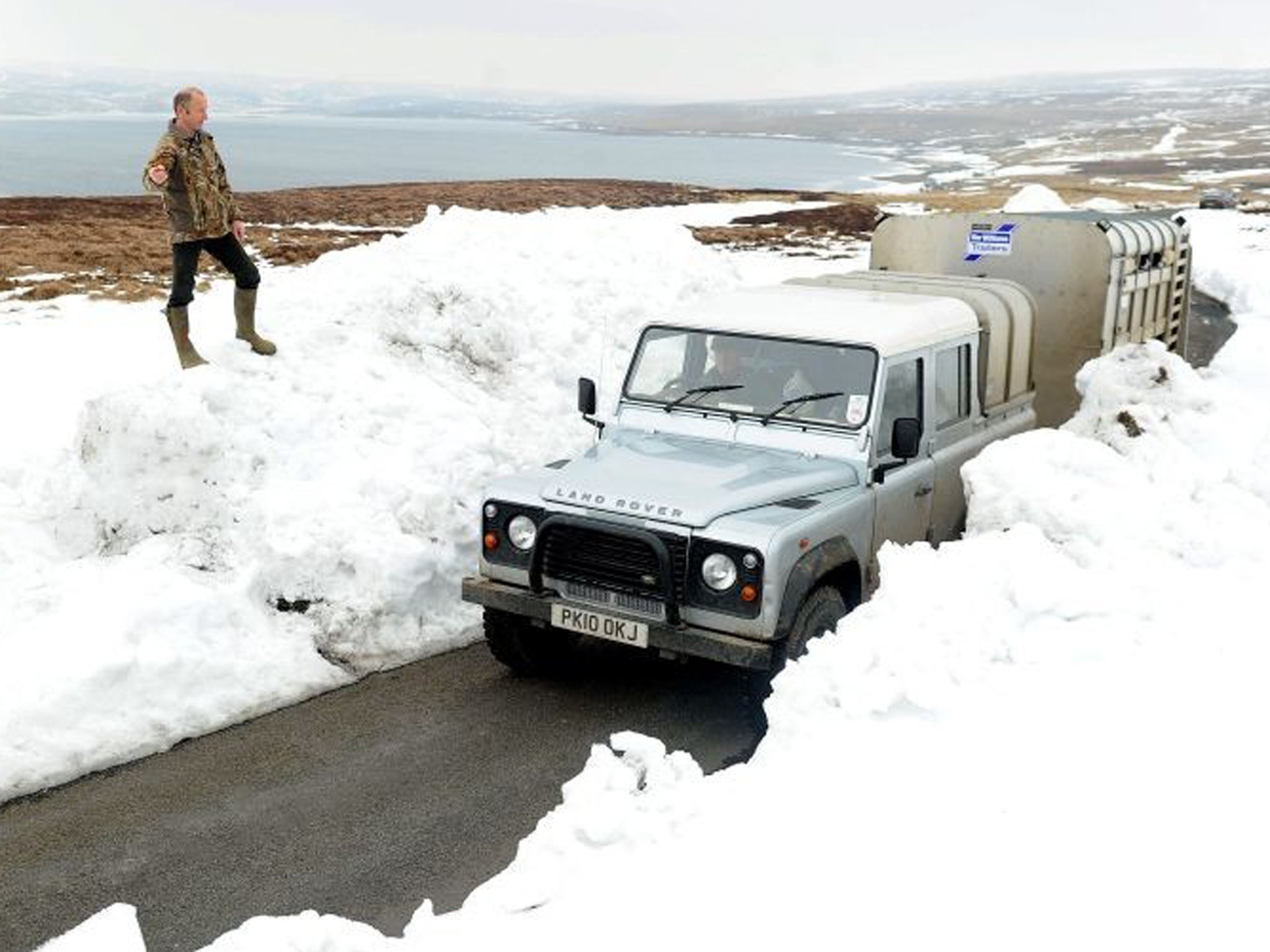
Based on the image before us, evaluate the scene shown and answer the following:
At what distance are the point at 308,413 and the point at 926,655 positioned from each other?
563cm

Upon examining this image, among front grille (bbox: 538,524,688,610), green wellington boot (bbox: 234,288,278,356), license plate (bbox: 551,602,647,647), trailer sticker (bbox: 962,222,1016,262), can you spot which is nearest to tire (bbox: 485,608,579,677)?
license plate (bbox: 551,602,647,647)

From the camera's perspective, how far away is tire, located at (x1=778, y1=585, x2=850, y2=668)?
640cm

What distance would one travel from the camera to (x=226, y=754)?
6578mm

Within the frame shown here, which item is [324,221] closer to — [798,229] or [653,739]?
[798,229]

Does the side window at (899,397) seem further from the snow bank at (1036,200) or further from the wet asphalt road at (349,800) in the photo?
the snow bank at (1036,200)

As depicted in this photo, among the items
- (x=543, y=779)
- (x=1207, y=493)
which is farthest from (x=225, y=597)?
(x=1207, y=493)

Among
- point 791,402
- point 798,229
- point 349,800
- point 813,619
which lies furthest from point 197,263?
point 798,229

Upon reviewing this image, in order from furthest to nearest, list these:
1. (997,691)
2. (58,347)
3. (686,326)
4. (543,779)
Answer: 1. (58,347)
2. (686,326)
3. (543,779)
4. (997,691)

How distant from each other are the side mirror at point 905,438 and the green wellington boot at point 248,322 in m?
5.35

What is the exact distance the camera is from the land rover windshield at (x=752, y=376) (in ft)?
24.2

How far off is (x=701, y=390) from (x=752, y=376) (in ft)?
1.11

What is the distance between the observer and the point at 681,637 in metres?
6.45

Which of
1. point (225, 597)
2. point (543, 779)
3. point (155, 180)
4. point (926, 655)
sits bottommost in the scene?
point (543, 779)

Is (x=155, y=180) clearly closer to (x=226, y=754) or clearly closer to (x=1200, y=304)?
(x=226, y=754)
